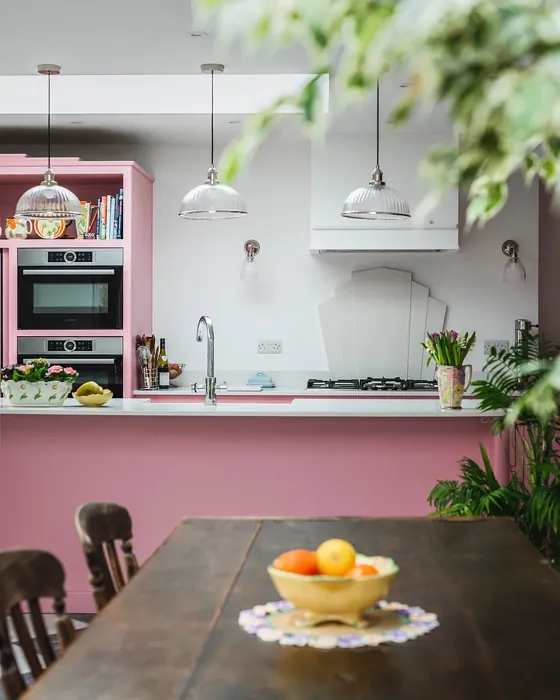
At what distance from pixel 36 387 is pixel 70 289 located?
6.33 feet

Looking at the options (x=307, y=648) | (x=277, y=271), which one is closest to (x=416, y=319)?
(x=277, y=271)

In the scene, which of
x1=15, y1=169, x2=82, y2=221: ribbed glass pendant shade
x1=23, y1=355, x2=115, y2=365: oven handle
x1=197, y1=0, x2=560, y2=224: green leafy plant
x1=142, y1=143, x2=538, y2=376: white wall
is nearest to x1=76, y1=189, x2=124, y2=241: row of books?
x1=142, y1=143, x2=538, y2=376: white wall

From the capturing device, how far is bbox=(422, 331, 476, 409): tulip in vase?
4.24 m

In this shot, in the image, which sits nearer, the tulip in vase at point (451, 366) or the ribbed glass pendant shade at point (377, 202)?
the tulip in vase at point (451, 366)

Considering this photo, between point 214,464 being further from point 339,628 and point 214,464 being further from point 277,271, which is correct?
point 339,628

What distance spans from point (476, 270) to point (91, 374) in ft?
8.68

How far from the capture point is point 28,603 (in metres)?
1.77

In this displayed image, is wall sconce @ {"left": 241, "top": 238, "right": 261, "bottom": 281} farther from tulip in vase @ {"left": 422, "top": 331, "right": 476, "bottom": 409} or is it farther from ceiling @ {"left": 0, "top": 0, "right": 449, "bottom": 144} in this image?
tulip in vase @ {"left": 422, "top": 331, "right": 476, "bottom": 409}

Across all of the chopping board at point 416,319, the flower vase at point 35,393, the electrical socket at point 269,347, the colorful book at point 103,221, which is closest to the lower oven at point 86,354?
the colorful book at point 103,221

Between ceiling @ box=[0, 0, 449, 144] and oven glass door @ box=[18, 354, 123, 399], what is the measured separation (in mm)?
1460

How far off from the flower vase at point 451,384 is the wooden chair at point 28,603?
2.66 metres

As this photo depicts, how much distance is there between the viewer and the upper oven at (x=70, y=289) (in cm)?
609

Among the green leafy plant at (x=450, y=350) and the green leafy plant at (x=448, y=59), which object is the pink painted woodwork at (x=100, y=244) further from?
the green leafy plant at (x=448, y=59)

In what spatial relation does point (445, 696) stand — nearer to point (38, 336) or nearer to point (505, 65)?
point (505, 65)
